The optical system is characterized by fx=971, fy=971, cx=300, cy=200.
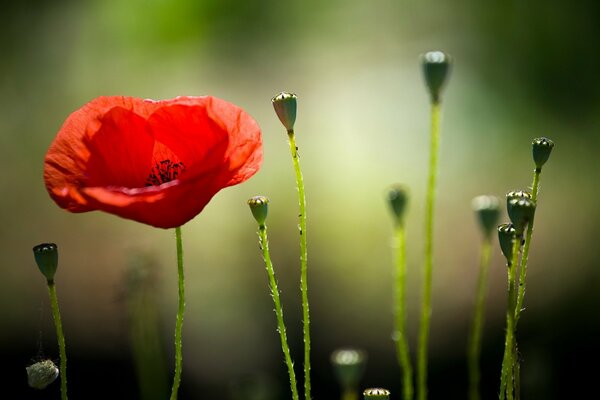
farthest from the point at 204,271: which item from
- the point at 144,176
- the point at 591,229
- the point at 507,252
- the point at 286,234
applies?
the point at 507,252

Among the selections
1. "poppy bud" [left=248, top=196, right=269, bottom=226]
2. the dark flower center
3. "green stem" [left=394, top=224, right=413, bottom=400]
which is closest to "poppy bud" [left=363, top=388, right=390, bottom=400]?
"green stem" [left=394, top=224, right=413, bottom=400]

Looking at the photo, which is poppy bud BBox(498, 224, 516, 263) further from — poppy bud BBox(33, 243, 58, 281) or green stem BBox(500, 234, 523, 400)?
poppy bud BBox(33, 243, 58, 281)

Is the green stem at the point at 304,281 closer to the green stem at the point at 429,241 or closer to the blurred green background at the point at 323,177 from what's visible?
the green stem at the point at 429,241

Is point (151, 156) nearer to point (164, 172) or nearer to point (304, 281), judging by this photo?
point (164, 172)

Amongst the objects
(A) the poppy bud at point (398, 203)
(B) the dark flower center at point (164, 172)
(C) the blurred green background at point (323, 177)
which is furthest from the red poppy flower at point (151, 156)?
(C) the blurred green background at point (323, 177)

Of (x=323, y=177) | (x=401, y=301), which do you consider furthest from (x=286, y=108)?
(x=323, y=177)

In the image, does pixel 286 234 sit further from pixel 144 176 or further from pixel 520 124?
pixel 144 176
